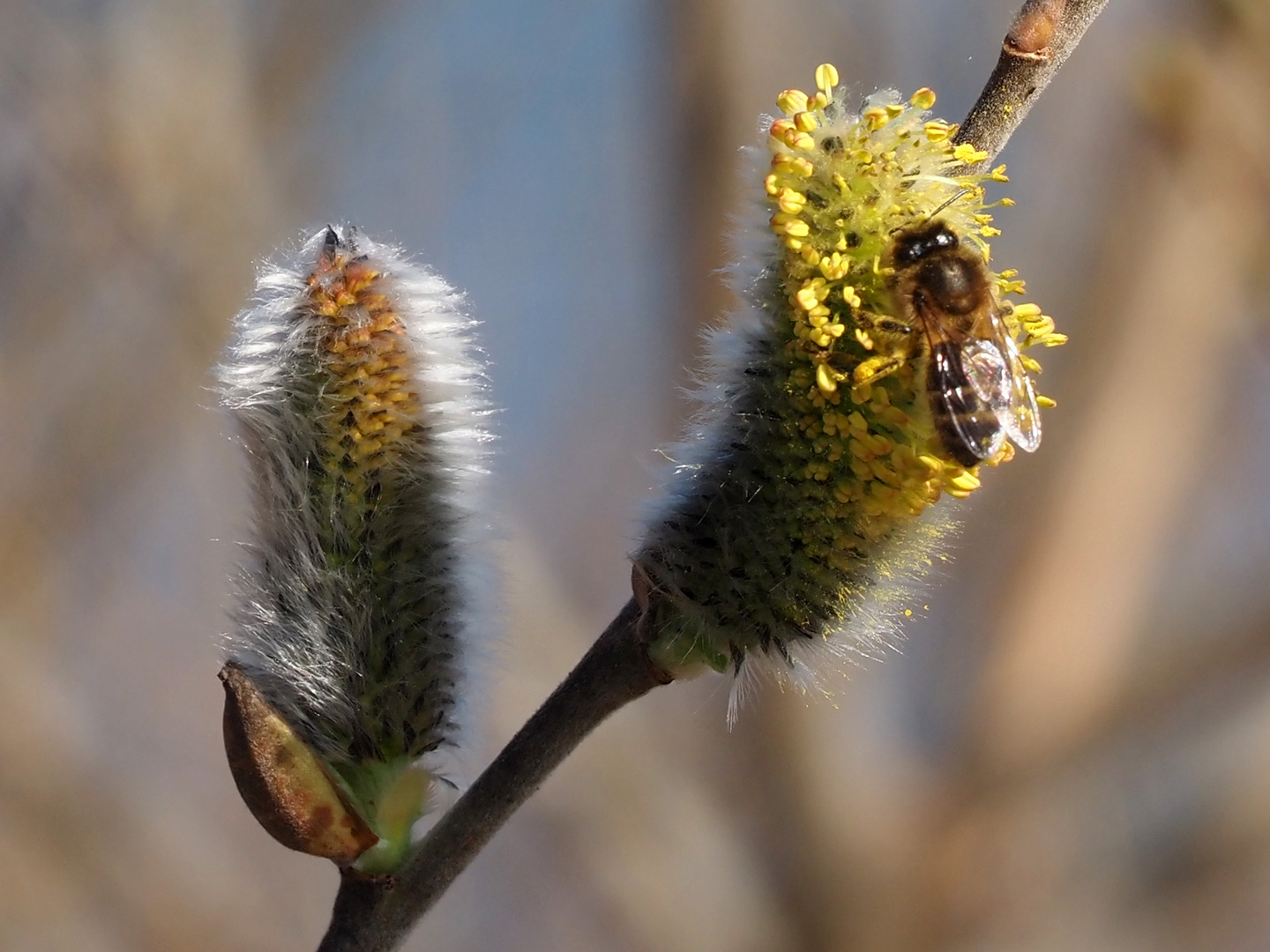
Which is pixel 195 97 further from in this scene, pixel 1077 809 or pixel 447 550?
pixel 1077 809

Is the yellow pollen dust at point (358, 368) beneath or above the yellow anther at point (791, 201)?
beneath

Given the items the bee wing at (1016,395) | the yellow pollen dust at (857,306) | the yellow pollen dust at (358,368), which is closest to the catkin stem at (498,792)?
the yellow pollen dust at (857,306)

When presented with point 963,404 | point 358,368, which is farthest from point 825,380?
point 358,368

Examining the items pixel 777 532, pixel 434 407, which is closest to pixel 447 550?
pixel 434 407

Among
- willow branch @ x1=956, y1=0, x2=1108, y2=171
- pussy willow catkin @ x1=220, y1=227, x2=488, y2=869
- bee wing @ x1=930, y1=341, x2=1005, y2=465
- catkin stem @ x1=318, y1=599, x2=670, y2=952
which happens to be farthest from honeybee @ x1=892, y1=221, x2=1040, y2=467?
pussy willow catkin @ x1=220, y1=227, x2=488, y2=869

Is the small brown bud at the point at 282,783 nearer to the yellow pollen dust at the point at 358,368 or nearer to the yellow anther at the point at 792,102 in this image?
the yellow pollen dust at the point at 358,368

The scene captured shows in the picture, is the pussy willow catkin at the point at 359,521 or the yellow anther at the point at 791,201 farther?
the pussy willow catkin at the point at 359,521
